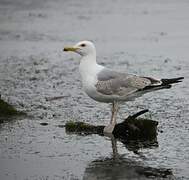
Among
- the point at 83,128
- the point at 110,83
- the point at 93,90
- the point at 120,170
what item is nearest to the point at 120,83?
the point at 110,83

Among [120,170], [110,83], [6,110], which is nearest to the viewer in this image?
[120,170]

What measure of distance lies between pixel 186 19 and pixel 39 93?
427 inches

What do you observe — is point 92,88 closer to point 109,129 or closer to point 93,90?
point 93,90

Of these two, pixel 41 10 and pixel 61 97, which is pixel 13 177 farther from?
pixel 41 10

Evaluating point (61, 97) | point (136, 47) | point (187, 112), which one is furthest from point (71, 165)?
point (136, 47)

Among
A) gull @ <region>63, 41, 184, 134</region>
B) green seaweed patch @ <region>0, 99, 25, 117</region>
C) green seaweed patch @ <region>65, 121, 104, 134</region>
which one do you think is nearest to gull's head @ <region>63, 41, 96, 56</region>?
gull @ <region>63, 41, 184, 134</region>

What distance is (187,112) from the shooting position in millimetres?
10609

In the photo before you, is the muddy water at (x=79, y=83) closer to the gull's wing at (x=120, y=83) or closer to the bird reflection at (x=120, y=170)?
the bird reflection at (x=120, y=170)

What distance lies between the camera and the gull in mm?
9312

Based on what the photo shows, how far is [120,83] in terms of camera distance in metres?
9.46

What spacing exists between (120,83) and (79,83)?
3972 mm

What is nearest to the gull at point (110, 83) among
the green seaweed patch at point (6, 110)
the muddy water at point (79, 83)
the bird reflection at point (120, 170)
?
the muddy water at point (79, 83)

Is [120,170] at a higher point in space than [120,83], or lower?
lower

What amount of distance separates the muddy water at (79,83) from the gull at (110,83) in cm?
66
